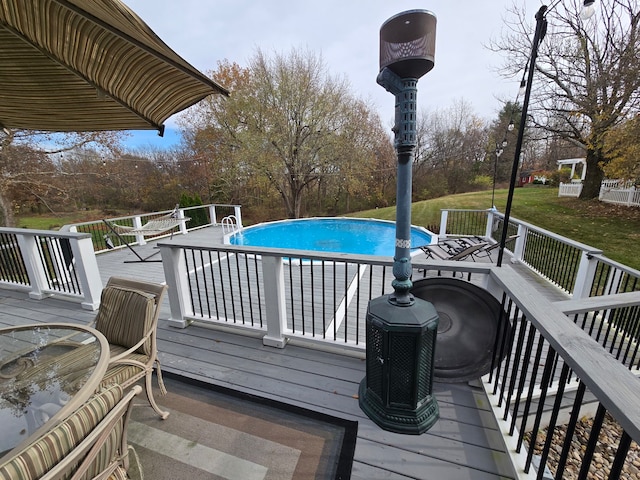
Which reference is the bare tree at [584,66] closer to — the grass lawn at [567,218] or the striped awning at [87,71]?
the grass lawn at [567,218]

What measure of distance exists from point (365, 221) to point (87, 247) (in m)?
11.2

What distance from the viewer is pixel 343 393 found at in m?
2.12

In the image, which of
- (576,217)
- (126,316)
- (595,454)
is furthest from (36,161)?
(576,217)

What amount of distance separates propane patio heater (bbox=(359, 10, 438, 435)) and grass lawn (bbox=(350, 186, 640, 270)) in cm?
912

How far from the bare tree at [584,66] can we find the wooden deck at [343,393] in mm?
10375

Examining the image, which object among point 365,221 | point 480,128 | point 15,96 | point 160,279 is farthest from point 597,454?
point 480,128

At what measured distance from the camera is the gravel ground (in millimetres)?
2322

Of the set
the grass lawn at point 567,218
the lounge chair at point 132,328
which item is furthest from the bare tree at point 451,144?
the lounge chair at point 132,328

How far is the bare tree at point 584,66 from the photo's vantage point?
27.6ft

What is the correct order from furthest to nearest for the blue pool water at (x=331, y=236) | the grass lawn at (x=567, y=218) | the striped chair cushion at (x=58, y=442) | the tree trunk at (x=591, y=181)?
the tree trunk at (x=591, y=181), the blue pool water at (x=331, y=236), the grass lawn at (x=567, y=218), the striped chair cushion at (x=58, y=442)

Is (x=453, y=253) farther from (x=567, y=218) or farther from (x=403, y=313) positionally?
(x=567, y=218)

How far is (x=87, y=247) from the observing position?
3457mm

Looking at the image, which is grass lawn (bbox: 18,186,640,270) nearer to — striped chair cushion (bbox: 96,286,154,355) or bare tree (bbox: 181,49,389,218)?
bare tree (bbox: 181,49,389,218)

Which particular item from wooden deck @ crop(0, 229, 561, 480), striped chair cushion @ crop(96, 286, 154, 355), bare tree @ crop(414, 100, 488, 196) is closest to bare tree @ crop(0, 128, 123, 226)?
wooden deck @ crop(0, 229, 561, 480)
